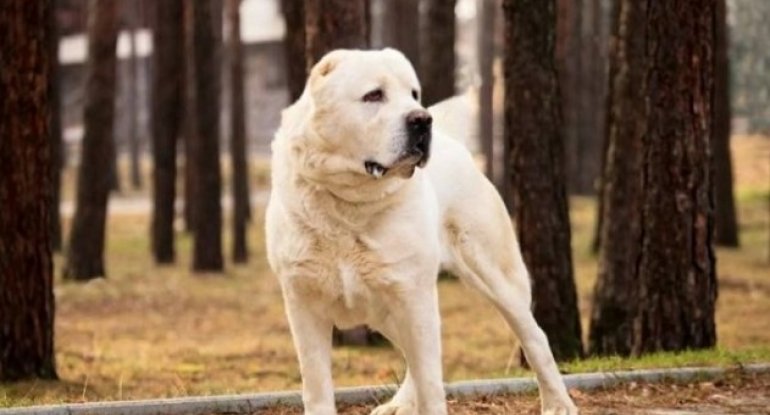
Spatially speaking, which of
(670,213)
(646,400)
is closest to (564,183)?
(670,213)

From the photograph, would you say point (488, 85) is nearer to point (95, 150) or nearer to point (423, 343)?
point (95, 150)

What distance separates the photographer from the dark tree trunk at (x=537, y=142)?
41.0 ft

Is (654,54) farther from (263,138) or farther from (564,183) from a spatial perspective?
(263,138)

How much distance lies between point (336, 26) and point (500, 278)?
6.16 meters

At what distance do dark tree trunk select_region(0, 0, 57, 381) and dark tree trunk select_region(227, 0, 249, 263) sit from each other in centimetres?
1628

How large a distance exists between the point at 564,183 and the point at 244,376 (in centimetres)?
318

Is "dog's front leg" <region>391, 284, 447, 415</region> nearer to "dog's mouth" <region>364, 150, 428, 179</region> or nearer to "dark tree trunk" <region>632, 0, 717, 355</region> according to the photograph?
"dog's mouth" <region>364, 150, 428, 179</region>

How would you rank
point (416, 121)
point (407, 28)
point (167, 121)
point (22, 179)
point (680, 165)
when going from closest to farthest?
point (416, 121) < point (680, 165) < point (22, 179) < point (167, 121) < point (407, 28)

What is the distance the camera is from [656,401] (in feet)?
28.1

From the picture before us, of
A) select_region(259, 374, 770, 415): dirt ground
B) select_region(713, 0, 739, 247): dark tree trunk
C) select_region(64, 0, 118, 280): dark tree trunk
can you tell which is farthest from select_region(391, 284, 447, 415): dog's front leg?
select_region(713, 0, 739, 247): dark tree trunk

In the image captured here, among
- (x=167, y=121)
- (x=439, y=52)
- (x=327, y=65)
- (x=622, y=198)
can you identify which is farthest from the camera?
(x=167, y=121)

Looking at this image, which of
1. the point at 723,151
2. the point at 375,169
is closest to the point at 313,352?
the point at 375,169

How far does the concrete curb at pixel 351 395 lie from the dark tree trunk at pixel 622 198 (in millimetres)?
4928

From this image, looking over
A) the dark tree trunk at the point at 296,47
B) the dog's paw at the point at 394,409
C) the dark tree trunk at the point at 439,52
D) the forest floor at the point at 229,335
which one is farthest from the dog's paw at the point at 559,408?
the dark tree trunk at the point at 439,52
